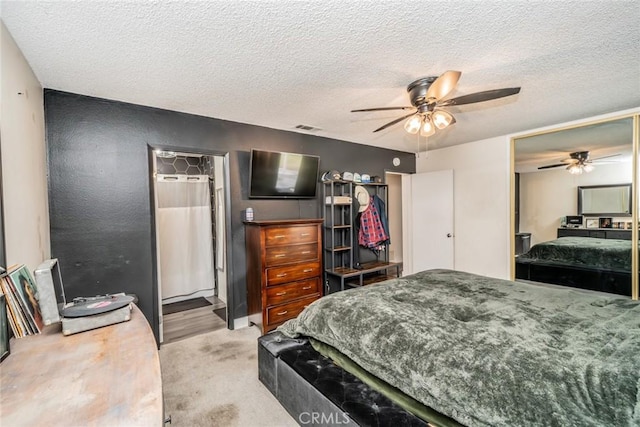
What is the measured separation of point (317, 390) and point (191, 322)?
99.8 inches

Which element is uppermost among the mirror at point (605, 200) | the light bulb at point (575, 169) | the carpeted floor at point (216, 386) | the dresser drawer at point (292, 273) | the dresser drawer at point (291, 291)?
the light bulb at point (575, 169)

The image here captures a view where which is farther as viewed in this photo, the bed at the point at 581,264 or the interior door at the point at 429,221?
the interior door at the point at 429,221

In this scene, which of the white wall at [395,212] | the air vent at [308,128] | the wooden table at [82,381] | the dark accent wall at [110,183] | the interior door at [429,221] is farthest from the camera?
the white wall at [395,212]

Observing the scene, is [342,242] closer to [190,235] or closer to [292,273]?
[292,273]

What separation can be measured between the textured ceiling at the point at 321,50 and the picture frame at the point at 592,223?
1334mm

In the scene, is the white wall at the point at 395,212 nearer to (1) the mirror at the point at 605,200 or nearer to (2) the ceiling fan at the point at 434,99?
(1) the mirror at the point at 605,200

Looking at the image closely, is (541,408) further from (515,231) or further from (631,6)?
(515,231)

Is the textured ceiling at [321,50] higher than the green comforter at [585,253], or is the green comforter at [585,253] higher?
the textured ceiling at [321,50]

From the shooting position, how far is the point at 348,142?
4.46 metres

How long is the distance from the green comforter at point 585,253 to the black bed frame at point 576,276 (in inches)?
2.1

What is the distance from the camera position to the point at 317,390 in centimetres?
164

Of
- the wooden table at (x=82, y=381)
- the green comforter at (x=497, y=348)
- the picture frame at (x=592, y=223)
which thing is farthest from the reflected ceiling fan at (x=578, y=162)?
the wooden table at (x=82, y=381)

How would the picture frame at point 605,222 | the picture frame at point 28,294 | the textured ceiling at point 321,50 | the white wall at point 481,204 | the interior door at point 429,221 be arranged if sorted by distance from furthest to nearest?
the interior door at point 429,221 < the white wall at point 481,204 < the picture frame at point 605,222 < the textured ceiling at point 321,50 < the picture frame at point 28,294

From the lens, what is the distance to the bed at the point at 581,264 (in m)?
3.26
